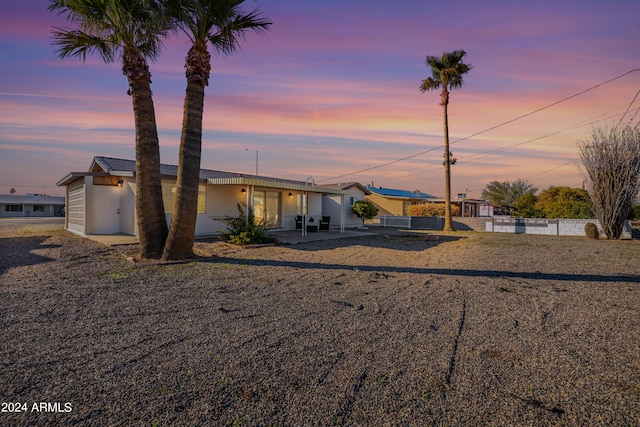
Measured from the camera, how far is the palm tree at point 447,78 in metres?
22.0

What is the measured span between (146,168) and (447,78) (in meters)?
19.7

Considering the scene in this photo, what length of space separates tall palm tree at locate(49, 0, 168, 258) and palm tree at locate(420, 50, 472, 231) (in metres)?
17.8

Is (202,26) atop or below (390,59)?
below

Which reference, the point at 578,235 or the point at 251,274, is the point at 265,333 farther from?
the point at 578,235

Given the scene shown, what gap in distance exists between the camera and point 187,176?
8.83m

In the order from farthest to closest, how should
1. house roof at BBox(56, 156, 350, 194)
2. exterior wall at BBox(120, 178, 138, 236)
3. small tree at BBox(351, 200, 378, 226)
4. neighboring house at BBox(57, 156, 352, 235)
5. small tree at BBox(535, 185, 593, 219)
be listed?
small tree at BBox(351, 200, 378, 226) < small tree at BBox(535, 185, 593, 219) < exterior wall at BBox(120, 178, 138, 236) < neighboring house at BBox(57, 156, 352, 235) < house roof at BBox(56, 156, 350, 194)

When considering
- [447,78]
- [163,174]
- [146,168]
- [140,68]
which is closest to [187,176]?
[146,168]

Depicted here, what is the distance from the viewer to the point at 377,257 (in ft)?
35.6

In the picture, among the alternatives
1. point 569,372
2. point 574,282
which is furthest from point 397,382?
point 574,282

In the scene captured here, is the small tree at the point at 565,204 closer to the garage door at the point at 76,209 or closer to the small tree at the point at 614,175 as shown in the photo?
the small tree at the point at 614,175

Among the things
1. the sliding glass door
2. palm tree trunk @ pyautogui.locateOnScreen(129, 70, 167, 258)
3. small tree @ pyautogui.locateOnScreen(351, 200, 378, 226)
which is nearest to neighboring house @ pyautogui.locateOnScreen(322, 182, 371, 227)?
small tree @ pyautogui.locateOnScreen(351, 200, 378, 226)

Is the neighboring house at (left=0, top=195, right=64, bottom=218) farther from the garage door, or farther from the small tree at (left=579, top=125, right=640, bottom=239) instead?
the small tree at (left=579, top=125, right=640, bottom=239)

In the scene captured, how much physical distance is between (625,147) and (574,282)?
14676 millimetres

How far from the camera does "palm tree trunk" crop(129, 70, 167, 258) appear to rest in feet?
29.3
